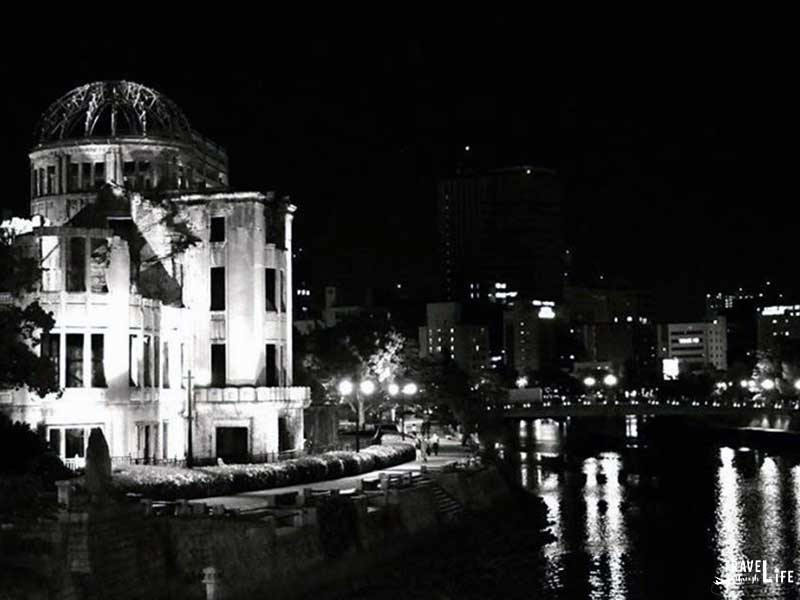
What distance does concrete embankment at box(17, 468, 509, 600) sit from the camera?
3772 centimetres

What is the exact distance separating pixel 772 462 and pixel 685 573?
66.2 metres

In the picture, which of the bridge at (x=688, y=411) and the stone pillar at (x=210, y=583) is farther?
the bridge at (x=688, y=411)

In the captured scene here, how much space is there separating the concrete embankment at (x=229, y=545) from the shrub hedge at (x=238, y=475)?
4.64 meters

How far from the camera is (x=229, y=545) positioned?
140 feet

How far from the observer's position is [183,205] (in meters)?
71.0

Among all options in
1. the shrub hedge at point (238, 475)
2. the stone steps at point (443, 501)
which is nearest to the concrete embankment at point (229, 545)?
the stone steps at point (443, 501)

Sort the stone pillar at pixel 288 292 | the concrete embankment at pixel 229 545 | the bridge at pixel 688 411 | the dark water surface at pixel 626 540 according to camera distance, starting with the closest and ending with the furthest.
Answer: the concrete embankment at pixel 229 545, the dark water surface at pixel 626 540, the stone pillar at pixel 288 292, the bridge at pixel 688 411

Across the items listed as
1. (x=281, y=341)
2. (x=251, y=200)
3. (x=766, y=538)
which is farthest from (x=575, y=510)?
(x=251, y=200)

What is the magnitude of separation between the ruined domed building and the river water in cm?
1810

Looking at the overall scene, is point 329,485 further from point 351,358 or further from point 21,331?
point 351,358

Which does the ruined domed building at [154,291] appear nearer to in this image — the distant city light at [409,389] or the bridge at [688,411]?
the distant city light at [409,389]

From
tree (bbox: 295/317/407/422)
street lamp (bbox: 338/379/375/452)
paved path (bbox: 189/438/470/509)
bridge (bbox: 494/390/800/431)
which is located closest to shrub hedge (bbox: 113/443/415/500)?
paved path (bbox: 189/438/470/509)

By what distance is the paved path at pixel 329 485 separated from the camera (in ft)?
174

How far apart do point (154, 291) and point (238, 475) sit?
13.9m
